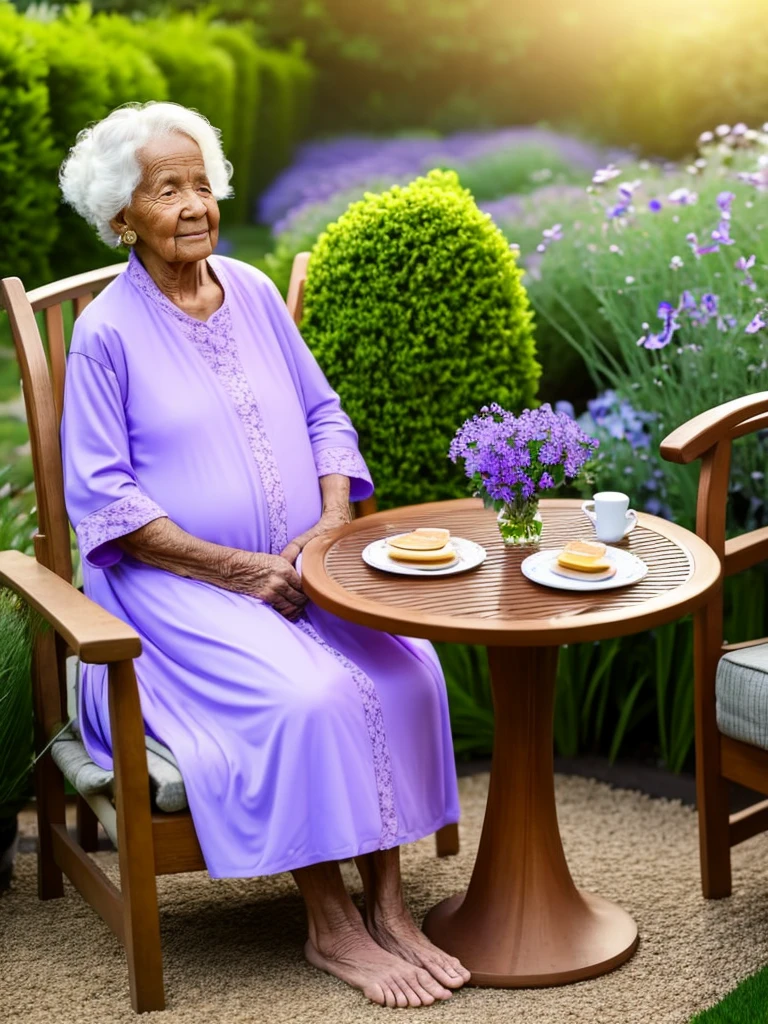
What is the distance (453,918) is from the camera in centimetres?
291

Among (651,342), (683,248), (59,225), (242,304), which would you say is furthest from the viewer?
(59,225)

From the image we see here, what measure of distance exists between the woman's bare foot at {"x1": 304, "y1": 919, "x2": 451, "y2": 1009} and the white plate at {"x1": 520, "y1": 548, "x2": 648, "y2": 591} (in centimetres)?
81

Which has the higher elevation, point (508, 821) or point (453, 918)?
point (508, 821)

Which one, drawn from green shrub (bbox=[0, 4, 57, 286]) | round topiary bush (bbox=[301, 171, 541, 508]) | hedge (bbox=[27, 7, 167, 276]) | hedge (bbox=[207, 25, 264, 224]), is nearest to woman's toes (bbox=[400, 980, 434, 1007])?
round topiary bush (bbox=[301, 171, 541, 508])

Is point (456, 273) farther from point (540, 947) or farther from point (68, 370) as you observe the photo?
point (540, 947)

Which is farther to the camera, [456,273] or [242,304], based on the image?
[456,273]

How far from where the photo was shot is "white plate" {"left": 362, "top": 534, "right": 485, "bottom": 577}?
2.71 m

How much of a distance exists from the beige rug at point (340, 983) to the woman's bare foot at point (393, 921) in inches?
3.4

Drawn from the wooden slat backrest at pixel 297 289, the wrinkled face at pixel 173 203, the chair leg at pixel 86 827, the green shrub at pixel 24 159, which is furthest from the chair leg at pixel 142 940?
the green shrub at pixel 24 159

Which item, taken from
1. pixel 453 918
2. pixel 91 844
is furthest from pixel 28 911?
pixel 453 918

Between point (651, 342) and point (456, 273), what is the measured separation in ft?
1.85

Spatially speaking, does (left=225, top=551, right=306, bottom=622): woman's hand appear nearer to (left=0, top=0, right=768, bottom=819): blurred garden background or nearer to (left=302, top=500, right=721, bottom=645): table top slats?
(left=302, top=500, right=721, bottom=645): table top slats

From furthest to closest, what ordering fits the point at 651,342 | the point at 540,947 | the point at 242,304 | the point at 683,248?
the point at 683,248 → the point at 651,342 → the point at 242,304 → the point at 540,947

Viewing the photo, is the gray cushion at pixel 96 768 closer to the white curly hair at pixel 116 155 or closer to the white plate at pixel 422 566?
the white plate at pixel 422 566
